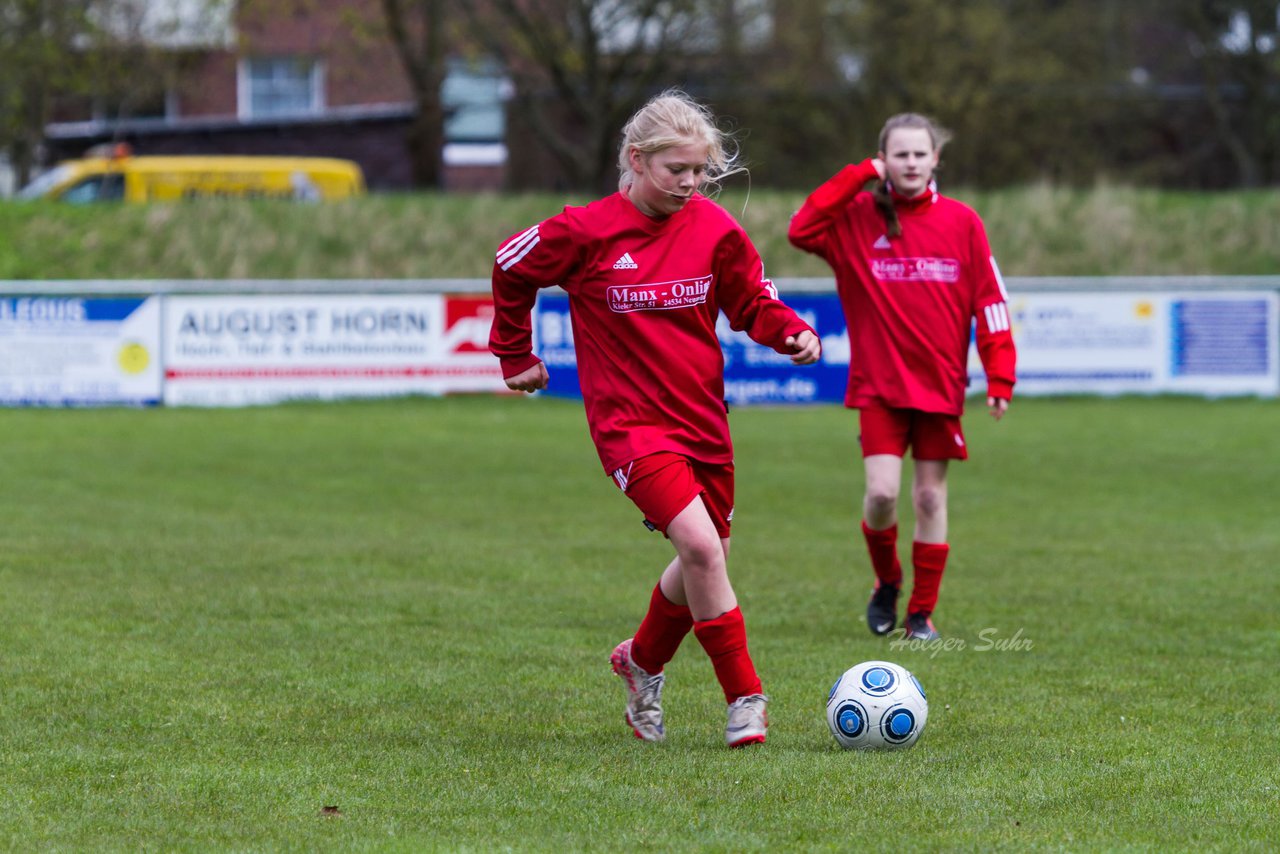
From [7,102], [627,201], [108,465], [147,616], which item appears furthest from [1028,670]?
[7,102]

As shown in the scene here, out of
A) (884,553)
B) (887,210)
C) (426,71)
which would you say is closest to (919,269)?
(887,210)

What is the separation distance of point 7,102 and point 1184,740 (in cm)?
3031

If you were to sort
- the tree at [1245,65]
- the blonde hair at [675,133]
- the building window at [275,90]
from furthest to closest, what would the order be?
the building window at [275,90], the tree at [1245,65], the blonde hair at [675,133]

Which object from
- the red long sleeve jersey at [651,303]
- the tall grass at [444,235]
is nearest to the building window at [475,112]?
the tall grass at [444,235]

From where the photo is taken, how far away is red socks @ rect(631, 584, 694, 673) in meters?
5.34

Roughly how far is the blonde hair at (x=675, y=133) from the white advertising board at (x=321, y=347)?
535 inches

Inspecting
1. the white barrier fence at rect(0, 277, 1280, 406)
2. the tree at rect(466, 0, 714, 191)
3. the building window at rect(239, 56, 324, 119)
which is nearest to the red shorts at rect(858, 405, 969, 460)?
the white barrier fence at rect(0, 277, 1280, 406)

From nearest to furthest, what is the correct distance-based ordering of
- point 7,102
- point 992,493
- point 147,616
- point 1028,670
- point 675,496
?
1. point 675,496
2. point 1028,670
3. point 147,616
4. point 992,493
5. point 7,102

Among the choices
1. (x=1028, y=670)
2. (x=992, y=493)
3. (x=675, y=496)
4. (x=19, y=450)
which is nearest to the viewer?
(x=675, y=496)

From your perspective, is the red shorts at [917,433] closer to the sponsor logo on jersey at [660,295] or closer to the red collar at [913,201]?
the red collar at [913,201]

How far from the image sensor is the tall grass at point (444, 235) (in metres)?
24.5

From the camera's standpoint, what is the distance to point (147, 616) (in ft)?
24.0

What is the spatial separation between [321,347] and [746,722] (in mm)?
14430

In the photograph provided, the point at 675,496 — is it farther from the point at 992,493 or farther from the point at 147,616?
the point at 992,493
